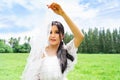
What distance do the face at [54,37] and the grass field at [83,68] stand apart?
4211 mm

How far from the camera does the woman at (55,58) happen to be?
7.89 feet

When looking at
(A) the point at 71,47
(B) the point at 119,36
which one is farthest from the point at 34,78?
(B) the point at 119,36

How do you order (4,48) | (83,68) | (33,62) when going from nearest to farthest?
(33,62) < (83,68) < (4,48)

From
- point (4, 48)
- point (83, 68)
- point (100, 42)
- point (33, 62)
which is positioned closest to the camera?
point (33, 62)

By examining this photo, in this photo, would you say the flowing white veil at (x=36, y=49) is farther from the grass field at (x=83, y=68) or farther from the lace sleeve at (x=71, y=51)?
the grass field at (x=83, y=68)

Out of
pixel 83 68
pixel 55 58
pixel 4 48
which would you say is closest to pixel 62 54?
pixel 55 58

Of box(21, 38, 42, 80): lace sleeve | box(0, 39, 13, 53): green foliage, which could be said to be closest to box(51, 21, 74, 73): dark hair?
box(21, 38, 42, 80): lace sleeve

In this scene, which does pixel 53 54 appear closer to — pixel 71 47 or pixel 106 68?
pixel 71 47

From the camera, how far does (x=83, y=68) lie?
8.41 meters

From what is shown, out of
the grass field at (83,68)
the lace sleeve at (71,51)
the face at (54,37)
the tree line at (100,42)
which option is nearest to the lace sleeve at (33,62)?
the face at (54,37)

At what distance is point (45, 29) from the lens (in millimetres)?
2465

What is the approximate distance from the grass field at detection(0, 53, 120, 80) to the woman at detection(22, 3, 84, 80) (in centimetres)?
418

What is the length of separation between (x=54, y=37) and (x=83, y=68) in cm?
602

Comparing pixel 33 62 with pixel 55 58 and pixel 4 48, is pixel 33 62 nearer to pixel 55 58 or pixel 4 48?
pixel 55 58
